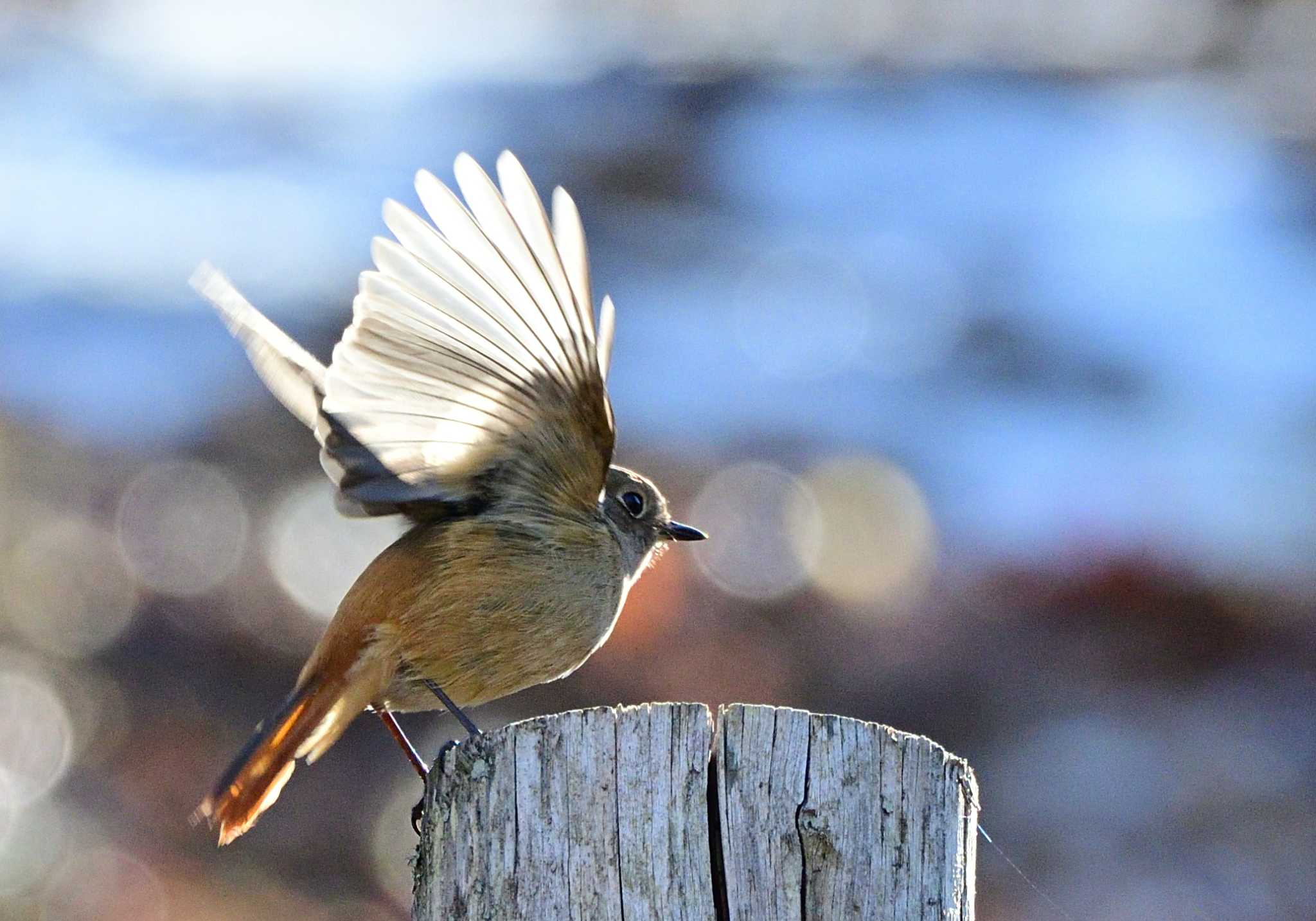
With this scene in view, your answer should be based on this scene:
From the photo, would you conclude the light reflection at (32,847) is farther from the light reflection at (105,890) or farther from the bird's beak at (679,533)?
the bird's beak at (679,533)

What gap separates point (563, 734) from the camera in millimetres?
2578

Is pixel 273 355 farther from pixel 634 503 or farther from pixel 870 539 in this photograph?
pixel 870 539

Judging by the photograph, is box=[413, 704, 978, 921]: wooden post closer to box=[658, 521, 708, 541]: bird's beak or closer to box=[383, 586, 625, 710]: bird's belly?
box=[383, 586, 625, 710]: bird's belly

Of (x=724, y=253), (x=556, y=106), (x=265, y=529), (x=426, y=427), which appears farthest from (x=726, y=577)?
(x=556, y=106)

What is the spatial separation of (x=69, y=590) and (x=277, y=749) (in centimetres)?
401

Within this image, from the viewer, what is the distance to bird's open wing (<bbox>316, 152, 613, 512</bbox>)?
134 inches

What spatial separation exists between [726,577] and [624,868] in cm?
473

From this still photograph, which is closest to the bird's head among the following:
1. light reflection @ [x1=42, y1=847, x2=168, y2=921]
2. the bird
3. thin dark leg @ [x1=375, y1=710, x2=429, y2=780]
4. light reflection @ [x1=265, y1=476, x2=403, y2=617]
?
the bird

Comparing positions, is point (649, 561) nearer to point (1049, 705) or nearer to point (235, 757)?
point (235, 757)

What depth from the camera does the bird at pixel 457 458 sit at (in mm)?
3455

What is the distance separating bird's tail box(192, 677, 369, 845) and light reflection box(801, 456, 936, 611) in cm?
407

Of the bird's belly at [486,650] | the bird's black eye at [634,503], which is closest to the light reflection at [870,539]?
the bird's black eye at [634,503]

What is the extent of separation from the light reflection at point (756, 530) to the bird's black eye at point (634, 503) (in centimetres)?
228

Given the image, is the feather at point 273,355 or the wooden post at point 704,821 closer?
the wooden post at point 704,821
